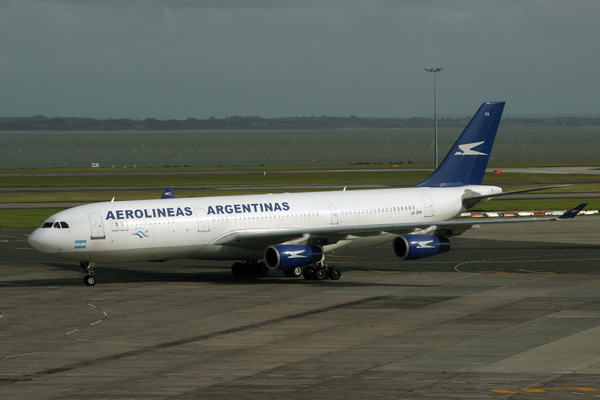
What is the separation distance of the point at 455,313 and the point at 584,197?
65.2 m

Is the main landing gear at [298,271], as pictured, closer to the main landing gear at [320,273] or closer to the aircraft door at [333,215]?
the main landing gear at [320,273]

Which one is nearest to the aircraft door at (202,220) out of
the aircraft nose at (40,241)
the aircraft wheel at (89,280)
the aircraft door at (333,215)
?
the aircraft wheel at (89,280)

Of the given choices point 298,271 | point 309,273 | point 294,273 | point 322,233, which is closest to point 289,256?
point 322,233

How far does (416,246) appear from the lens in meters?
46.1

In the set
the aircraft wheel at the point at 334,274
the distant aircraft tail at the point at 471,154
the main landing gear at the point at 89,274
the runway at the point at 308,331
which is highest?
the distant aircraft tail at the point at 471,154

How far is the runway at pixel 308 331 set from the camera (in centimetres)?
2567

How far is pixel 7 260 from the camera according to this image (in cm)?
5841

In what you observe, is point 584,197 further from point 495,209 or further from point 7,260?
point 7,260

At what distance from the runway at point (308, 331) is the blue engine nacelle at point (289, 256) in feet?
4.01

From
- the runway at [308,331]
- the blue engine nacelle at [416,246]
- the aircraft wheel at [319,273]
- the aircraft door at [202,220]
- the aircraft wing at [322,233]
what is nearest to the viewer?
the runway at [308,331]

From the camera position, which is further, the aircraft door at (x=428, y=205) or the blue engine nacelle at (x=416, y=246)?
the aircraft door at (x=428, y=205)

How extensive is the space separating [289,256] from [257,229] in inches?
157

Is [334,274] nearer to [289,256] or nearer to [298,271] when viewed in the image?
[298,271]

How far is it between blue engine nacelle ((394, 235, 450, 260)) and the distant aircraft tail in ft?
32.9
